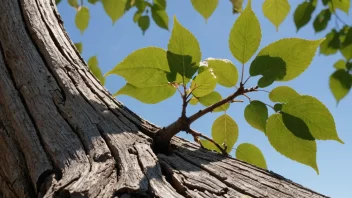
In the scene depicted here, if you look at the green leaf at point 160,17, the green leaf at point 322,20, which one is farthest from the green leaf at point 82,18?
the green leaf at point 322,20

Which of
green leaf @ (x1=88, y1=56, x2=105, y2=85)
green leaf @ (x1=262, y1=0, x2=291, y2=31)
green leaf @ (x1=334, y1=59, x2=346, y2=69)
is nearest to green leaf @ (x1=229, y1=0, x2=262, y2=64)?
green leaf @ (x1=88, y1=56, x2=105, y2=85)

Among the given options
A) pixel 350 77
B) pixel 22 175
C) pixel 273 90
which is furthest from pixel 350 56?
pixel 22 175

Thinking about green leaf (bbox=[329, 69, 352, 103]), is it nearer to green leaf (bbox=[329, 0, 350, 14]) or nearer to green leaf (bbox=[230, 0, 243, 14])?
green leaf (bbox=[329, 0, 350, 14])

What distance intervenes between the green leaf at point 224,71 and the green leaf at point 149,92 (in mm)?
72

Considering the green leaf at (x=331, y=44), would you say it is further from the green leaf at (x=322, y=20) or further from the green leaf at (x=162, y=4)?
the green leaf at (x=162, y=4)

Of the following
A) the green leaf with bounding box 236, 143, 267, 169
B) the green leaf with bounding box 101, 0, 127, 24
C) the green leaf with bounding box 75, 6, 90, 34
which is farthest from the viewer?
the green leaf with bounding box 75, 6, 90, 34

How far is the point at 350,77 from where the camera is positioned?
2109mm

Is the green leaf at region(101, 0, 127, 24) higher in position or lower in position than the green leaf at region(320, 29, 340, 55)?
lower

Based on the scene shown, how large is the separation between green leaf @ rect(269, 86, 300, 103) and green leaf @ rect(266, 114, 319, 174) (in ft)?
0.09

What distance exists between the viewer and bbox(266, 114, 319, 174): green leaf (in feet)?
1.92

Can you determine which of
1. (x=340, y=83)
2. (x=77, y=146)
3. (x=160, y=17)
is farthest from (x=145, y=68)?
(x=340, y=83)

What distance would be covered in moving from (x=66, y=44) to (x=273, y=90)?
0.37 metres

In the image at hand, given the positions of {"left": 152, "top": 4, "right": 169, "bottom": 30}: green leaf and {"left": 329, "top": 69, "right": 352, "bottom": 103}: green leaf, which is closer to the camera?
{"left": 152, "top": 4, "right": 169, "bottom": 30}: green leaf

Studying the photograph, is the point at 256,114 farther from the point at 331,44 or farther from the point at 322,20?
the point at 331,44
